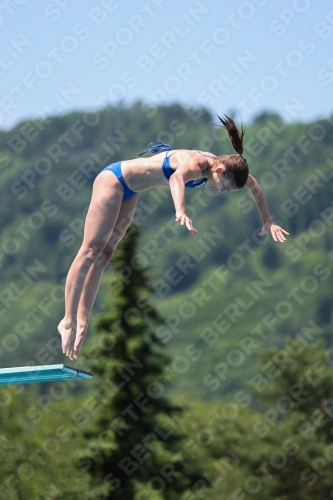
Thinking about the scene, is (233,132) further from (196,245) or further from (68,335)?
(196,245)

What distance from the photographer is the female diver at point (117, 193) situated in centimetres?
864

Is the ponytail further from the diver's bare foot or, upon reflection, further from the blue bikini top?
the diver's bare foot

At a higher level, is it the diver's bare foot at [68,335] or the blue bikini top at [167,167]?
the blue bikini top at [167,167]

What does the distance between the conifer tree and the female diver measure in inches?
637

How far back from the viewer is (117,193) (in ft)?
29.2

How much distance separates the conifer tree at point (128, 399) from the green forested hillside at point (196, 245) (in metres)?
62.8

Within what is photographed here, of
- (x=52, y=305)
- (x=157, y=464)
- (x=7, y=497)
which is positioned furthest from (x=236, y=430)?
(x=52, y=305)

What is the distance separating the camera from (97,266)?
907 cm

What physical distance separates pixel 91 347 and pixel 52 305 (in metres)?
81.8

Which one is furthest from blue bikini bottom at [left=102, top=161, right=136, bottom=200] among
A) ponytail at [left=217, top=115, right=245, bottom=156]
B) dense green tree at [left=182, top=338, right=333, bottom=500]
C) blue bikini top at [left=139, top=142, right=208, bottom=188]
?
dense green tree at [left=182, top=338, right=333, bottom=500]

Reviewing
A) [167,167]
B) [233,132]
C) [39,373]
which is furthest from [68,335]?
[233,132]

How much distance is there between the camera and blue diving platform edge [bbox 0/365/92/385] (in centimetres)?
801

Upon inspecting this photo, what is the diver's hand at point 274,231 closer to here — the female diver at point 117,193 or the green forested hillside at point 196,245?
the female diver at point 117,193

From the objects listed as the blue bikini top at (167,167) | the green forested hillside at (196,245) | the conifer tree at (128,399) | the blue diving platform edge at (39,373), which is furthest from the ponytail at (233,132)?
the green forested hillside at (196,245)
